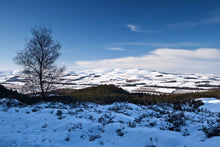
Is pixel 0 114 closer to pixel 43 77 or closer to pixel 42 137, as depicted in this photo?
pixel 42 137

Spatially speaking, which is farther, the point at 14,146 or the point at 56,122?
the point at 56,122

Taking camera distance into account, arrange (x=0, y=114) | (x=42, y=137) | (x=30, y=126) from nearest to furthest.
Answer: (x=42, y=137), (x=30, y=126), (x=0, y=114)

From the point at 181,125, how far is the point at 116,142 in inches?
150

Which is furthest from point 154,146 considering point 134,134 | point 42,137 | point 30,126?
point 30,126

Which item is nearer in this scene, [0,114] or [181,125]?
[181,125]

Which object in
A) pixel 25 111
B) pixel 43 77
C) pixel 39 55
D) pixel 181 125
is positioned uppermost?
pixel 39 55

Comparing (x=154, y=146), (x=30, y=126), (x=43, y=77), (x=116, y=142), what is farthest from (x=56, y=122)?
(x=43, y=77)

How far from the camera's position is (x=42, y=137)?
194 inches

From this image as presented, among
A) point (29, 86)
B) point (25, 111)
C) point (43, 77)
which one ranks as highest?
point (43, 77)

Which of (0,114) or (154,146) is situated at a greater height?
(0,114)

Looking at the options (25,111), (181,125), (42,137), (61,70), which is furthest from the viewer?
(61,70)

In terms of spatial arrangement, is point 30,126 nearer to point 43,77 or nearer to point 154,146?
point 154,146

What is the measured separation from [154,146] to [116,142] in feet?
4.19

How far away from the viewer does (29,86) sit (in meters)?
15.5
